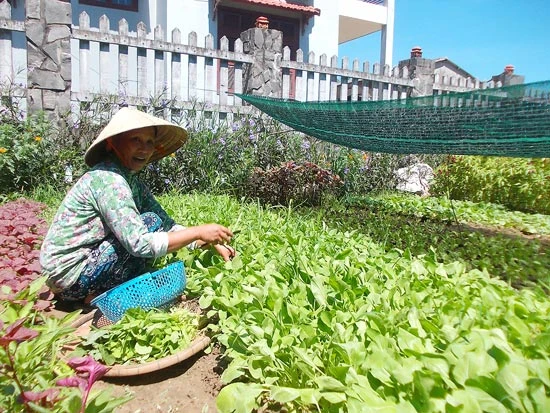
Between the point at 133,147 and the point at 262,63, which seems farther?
the point at 262,63

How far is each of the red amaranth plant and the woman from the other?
154mm

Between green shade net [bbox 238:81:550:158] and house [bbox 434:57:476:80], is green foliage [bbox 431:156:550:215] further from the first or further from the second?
house [bbox 434:57:476:80]

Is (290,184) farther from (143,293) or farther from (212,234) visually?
(143,293)

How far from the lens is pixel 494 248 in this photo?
316 centimetres

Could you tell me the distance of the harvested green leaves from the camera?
1641 millimetres

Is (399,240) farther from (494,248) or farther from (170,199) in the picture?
(170,199)

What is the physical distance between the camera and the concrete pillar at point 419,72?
311 inches

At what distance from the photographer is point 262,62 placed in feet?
20.2

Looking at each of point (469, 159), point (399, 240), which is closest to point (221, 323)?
point (399, 240)

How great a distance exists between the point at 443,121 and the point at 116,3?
30.6 feet

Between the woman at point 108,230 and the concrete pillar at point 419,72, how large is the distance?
6804mm

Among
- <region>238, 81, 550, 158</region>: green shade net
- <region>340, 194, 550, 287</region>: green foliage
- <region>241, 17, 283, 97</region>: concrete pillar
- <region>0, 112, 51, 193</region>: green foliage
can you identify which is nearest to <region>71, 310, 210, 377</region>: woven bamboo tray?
<region>340, 194, 550, 287</region>: green foliage

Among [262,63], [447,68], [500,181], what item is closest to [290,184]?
[262,63]

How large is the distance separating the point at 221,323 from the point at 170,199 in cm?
268
